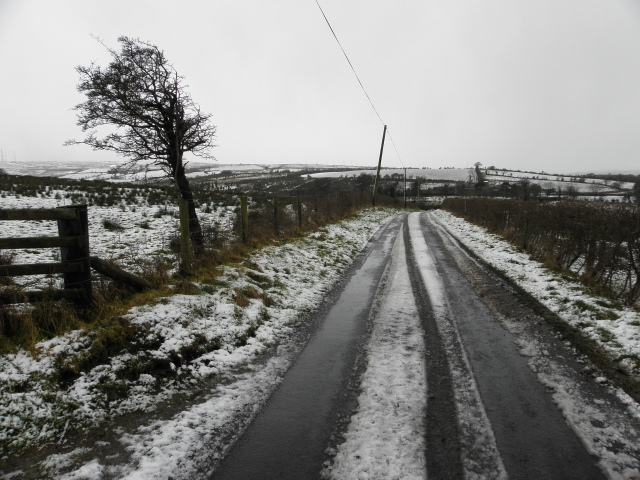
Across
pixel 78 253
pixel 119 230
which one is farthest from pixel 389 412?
pixel 119 230

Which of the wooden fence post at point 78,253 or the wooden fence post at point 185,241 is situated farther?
the wooden fence post at point 185,241

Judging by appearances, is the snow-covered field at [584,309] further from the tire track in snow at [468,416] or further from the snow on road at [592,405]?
the tire track in snow at [468,416]

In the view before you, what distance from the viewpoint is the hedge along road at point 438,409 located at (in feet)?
8.34

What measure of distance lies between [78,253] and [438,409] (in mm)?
4732

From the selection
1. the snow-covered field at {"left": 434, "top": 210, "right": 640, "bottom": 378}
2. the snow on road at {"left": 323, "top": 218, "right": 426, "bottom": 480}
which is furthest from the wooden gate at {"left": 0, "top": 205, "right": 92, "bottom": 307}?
the snow-covered field at {"left": 434, "top": 210, "right": 640, "bottom": 378}

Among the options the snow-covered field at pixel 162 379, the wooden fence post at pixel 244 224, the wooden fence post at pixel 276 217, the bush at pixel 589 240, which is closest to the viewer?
the snow-covered field at pixel 162 379

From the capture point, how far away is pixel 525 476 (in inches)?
94.7

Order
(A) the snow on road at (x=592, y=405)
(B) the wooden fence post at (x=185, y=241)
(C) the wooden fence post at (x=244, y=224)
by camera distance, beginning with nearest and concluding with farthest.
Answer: (A) the snow on road at (x=592, y=405) < (B) the wooden fence post at (x=185, y=241) < (C) the wooden fence post at (x=244, y=224)

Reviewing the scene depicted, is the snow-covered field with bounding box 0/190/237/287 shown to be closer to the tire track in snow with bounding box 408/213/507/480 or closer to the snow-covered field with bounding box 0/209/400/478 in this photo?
the snow-covered field with bounding box 0/209/400/478

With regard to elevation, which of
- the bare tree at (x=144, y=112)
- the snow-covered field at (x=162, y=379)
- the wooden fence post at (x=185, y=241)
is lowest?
the snow-covered field at (x=162, y=379)

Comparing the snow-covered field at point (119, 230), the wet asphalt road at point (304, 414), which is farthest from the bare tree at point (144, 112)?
the wet asphalt road at point (304, 414)

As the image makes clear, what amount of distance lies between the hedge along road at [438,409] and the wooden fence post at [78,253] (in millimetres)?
3012

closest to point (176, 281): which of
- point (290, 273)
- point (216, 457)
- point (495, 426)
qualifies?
point (290, 273)

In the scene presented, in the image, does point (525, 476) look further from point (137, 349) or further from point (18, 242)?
point (18, 242)
